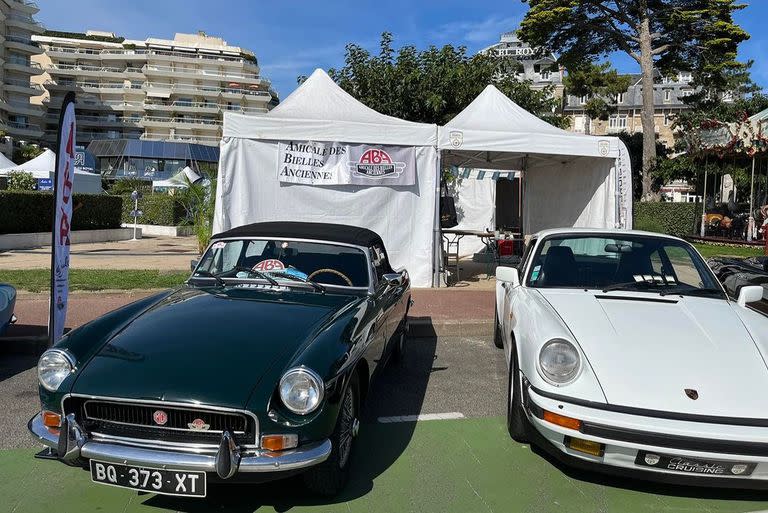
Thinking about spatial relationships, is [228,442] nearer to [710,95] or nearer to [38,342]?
[38,342]

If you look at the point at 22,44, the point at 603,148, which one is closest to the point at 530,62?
the point at 22,44

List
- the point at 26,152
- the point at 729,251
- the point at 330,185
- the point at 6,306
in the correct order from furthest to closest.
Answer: the point at 26,152 < the point at 729,251 < the point at 330,185 < the point at 6,306

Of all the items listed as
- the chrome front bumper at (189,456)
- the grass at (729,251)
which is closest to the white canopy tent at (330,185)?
the chrome front bumper at (189,456)

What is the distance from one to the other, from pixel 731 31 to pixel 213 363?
2811 cm

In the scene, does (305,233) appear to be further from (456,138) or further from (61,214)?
(456,138)

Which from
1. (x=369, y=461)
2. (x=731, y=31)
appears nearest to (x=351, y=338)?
(x=369, y=461)

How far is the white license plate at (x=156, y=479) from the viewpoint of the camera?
2741 millimetres

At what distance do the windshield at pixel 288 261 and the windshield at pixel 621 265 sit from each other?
1446 millimetres

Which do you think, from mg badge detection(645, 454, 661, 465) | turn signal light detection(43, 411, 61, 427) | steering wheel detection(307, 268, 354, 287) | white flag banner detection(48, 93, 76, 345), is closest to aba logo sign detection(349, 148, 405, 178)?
white flag banner detection(48, 93, 76, 345)

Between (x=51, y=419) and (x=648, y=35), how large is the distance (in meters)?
27.9

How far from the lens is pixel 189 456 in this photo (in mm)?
2764

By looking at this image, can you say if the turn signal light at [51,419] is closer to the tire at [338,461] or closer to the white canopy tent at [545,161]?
the tire at [338,461]

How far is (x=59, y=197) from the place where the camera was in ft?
17.6

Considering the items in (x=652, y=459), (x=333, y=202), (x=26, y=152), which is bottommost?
(x=652, y=459)
